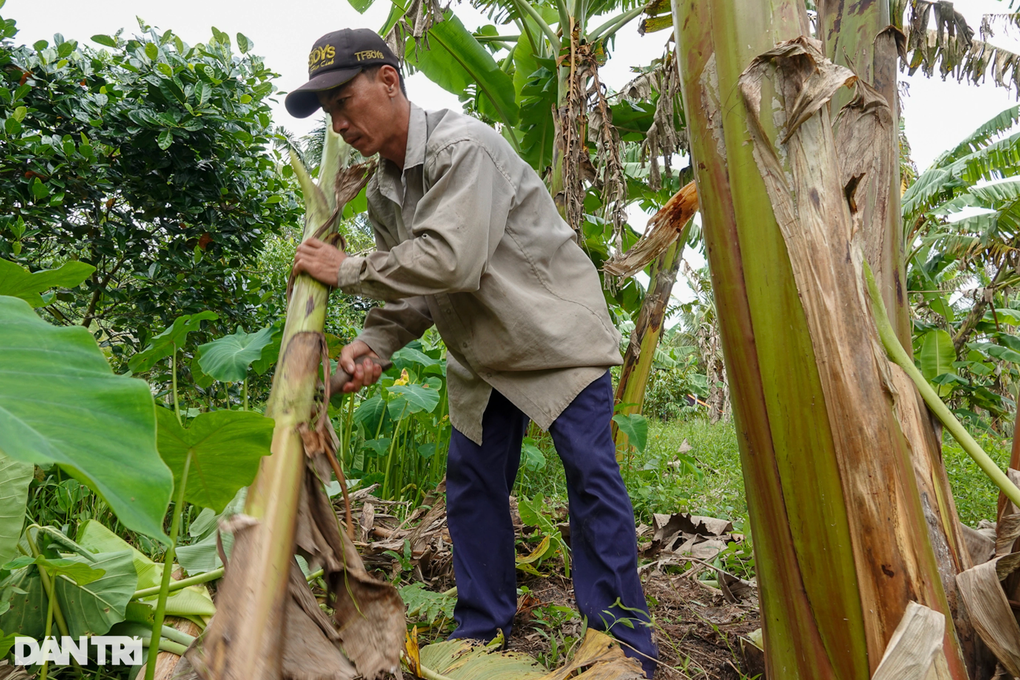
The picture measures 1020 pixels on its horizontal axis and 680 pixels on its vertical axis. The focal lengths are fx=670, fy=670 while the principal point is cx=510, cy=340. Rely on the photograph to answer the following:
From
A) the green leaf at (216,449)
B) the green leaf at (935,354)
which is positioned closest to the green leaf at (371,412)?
the green leaf at (216,449)

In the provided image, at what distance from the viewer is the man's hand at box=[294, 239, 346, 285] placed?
1521 millimetres

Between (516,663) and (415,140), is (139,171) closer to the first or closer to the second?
(415,140)

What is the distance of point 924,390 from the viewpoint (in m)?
1.24

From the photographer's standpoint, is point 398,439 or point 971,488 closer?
point 398,439

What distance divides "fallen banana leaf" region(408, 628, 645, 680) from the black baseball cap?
141 centimetres

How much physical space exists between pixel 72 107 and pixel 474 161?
205 cm

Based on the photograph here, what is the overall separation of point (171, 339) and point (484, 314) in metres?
0.89

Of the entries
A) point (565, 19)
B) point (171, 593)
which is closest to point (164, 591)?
point (171, 593)

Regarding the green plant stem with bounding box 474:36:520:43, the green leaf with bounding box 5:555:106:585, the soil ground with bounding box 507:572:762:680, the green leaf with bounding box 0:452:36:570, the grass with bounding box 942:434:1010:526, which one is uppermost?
the green plant stem with bounding box 474:36:520:43

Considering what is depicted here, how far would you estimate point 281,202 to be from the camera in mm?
3449

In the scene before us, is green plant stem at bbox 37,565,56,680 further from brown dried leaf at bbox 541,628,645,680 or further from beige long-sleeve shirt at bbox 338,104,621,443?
brown dried leaf at bbox 541,628,645,680

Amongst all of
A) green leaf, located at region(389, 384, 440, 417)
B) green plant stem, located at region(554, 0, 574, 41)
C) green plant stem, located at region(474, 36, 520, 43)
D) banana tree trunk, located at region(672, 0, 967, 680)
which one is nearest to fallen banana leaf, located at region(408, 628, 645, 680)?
banana tree trunk, located at region(672, 0, 967, 680)

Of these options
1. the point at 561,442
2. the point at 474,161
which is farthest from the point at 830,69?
the point at 561,442

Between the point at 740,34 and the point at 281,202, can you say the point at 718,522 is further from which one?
the point at 281,202
